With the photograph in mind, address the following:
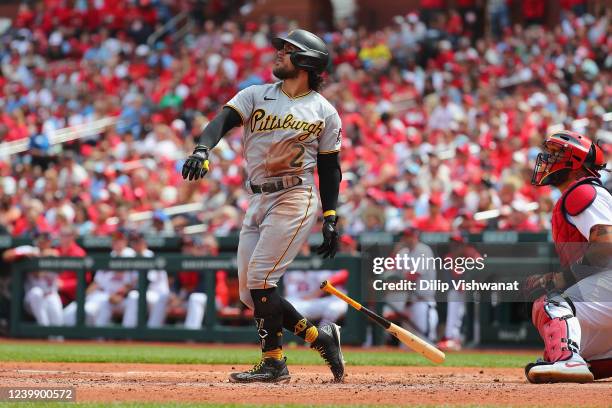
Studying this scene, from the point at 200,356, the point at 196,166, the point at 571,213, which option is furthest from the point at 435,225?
the point at 196,166

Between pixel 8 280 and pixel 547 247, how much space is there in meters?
6.63

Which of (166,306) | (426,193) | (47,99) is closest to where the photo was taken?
(166,306)

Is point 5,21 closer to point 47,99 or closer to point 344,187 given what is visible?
point 47,99

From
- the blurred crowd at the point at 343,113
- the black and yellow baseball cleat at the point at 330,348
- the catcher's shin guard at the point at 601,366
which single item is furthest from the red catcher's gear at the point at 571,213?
the blurred crowd at the point at 343,113

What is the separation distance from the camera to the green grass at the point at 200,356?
8.94 m

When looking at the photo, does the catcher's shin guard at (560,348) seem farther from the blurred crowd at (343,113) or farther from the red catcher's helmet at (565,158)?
the blurred crowd at (343,113)

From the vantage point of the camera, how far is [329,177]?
6.51 metres

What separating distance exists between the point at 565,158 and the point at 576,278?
74 centimetres

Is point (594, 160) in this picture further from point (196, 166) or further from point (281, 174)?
point (196, 166)

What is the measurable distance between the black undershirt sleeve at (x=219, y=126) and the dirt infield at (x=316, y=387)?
56.2 inches

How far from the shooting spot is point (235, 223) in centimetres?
1344

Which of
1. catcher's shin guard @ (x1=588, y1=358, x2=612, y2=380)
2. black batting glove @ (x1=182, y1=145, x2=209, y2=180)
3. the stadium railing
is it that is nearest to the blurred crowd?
the stadium railing

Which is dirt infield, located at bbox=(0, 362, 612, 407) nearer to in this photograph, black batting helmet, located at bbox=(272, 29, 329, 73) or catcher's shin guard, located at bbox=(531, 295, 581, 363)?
catcher's shin guard, located at bbox=(531, 295, 581, 363)

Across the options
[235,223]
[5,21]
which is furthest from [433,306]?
[5,21]
